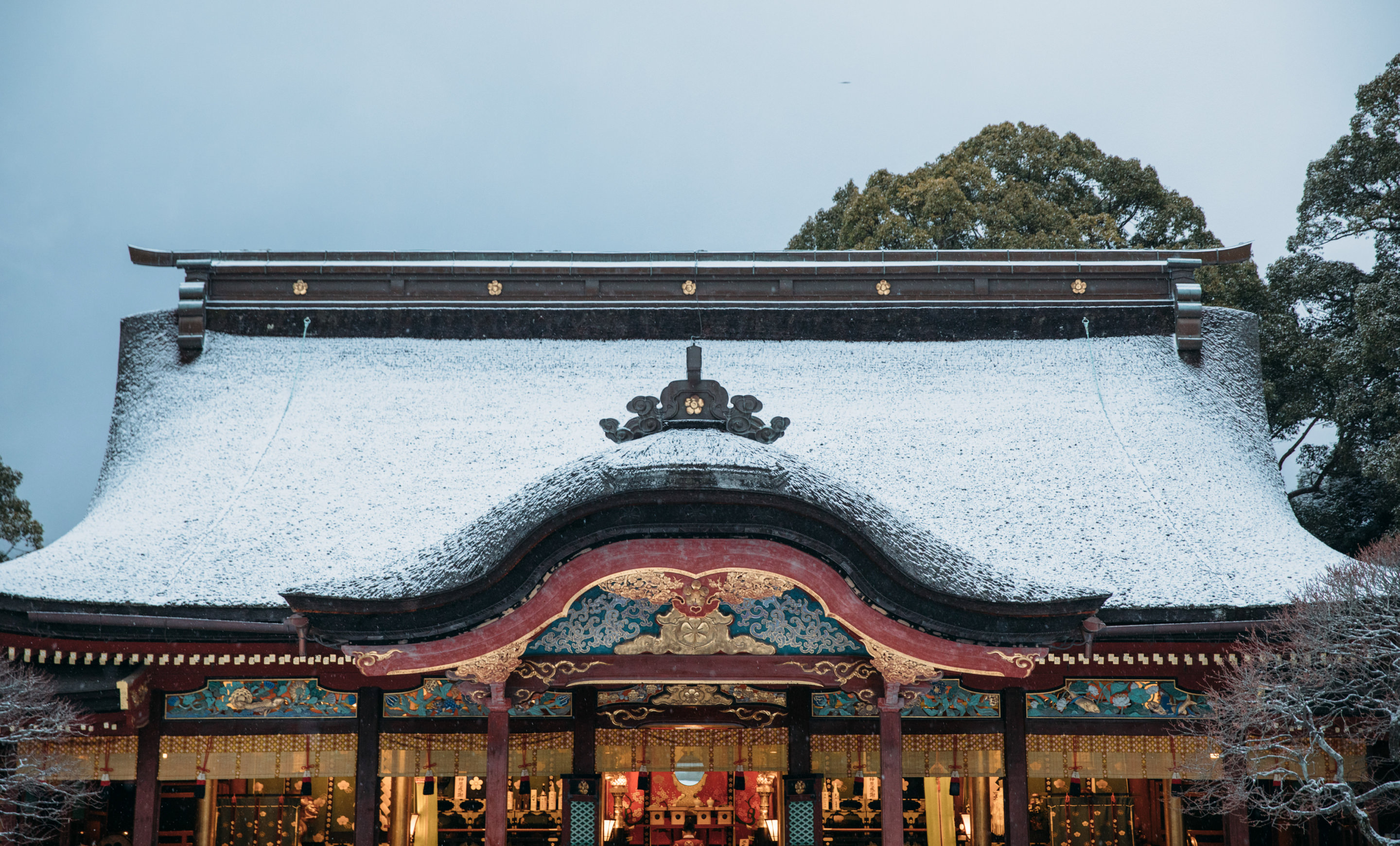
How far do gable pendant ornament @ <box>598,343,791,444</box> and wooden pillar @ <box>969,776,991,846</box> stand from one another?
5.54m

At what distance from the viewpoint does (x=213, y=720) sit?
8438mm

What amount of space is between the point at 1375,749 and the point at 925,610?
4.47 m

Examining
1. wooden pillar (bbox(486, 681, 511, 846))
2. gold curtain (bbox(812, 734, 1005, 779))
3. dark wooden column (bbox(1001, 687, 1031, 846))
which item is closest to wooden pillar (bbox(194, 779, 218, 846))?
wooden pillar (bbox(486, 681, 511, 846))

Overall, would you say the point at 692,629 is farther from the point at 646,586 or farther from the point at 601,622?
the point at 601,622

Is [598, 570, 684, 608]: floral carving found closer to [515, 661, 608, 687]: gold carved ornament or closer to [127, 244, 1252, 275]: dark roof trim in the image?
[515, 661, 608, 687]: gold carved ornament

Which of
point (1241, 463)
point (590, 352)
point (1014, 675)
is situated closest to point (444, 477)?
point (590, 352)

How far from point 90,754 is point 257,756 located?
1258 mm

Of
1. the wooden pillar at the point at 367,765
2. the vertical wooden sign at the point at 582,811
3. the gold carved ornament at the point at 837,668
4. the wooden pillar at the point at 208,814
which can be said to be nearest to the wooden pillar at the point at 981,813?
the gold carved ornament at the point at 837,668

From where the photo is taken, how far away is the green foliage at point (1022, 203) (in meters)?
20.3

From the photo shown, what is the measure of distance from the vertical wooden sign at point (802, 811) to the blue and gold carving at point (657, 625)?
1.73 metres

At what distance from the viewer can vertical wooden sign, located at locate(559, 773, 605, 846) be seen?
27.7 ft

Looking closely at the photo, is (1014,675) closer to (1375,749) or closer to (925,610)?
(925,610)

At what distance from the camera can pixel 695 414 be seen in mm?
7203

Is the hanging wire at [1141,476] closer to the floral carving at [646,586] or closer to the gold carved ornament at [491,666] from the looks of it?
the floral carving at [646,586]
